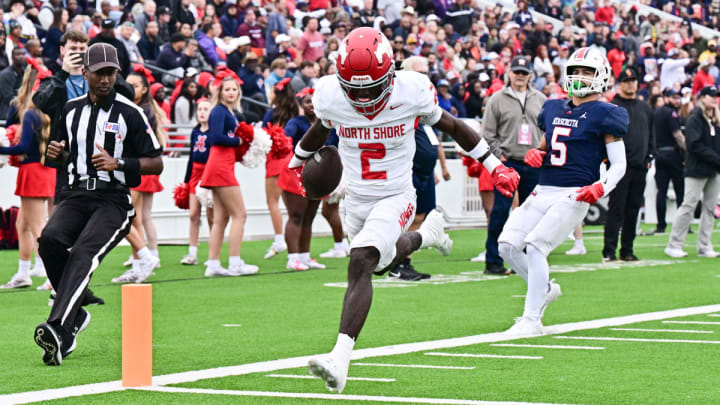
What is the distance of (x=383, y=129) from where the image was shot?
6539 mm

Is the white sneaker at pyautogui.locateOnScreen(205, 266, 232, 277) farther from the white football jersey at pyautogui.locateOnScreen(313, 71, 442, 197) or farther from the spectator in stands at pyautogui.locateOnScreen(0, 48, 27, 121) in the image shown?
the spectator in stands at pyautogui.locateOnScreen(0, 48, 27, 121)

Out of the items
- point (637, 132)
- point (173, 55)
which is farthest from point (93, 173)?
point (173, 55)

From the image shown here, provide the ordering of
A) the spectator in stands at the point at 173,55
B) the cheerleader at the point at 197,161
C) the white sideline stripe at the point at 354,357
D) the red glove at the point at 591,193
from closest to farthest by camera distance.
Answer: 1. the white sideline stripe at the point at 354,357
2. the red glove at the point at 591,193
3. the cheerleader at the point at 197,161
4. the spectator in stands at the point at 173,55

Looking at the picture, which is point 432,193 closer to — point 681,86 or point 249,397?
point 249,397

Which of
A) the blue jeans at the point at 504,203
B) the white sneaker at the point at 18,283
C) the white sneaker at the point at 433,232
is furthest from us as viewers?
the blue jeans at the point at 504,203

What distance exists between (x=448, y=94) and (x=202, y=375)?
16.0 meters

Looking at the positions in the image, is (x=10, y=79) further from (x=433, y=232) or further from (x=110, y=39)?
(x=433, y=232)

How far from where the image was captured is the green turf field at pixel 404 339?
6.04 metres

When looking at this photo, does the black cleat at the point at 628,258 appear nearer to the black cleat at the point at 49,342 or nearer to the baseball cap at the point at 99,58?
the baseball cap at the point at 99,58

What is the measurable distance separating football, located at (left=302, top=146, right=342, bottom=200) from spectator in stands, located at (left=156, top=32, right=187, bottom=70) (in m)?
13.7

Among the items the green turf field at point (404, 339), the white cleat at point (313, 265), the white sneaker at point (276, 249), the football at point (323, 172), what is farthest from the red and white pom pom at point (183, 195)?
the football at point (323, 172)

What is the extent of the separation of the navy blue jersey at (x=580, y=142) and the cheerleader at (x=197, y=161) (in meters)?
4.68

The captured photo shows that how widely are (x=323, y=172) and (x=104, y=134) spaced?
167 centimetres

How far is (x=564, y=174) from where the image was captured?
8.58m
